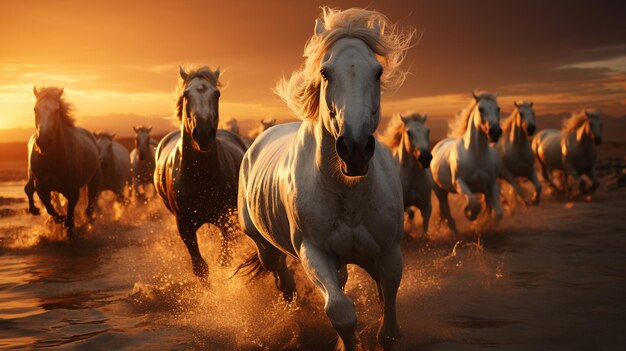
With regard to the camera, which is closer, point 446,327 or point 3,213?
point 446,327

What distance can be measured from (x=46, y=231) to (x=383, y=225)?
375 inches

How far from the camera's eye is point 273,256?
222 inches

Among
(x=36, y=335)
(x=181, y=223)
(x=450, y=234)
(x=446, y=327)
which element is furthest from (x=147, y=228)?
(x=446, y=327)

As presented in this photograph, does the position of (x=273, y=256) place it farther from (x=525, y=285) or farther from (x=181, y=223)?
(x=525, y=285)

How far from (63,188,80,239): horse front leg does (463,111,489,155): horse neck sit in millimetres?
6975

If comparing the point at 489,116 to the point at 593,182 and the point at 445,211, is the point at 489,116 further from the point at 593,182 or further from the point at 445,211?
the point at 593,182

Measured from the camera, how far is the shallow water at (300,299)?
518 cm

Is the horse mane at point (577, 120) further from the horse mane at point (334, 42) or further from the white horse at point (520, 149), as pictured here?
the horse mane at point (334, 42)

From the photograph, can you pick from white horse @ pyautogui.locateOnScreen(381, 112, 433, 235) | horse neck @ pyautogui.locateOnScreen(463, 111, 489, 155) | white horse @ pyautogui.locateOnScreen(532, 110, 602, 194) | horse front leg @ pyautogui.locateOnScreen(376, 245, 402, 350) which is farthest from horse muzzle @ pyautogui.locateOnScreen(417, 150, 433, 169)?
white horse @ pyautogui.locateOnScreen(532, 110, 602, 194)

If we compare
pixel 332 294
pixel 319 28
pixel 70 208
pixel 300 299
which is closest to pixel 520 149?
pixel 70 208

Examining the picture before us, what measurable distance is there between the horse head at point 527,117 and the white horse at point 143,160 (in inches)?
382

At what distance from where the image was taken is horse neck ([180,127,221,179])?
680 centimetres

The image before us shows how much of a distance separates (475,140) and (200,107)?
6.44 metres

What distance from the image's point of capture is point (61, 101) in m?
10.7
